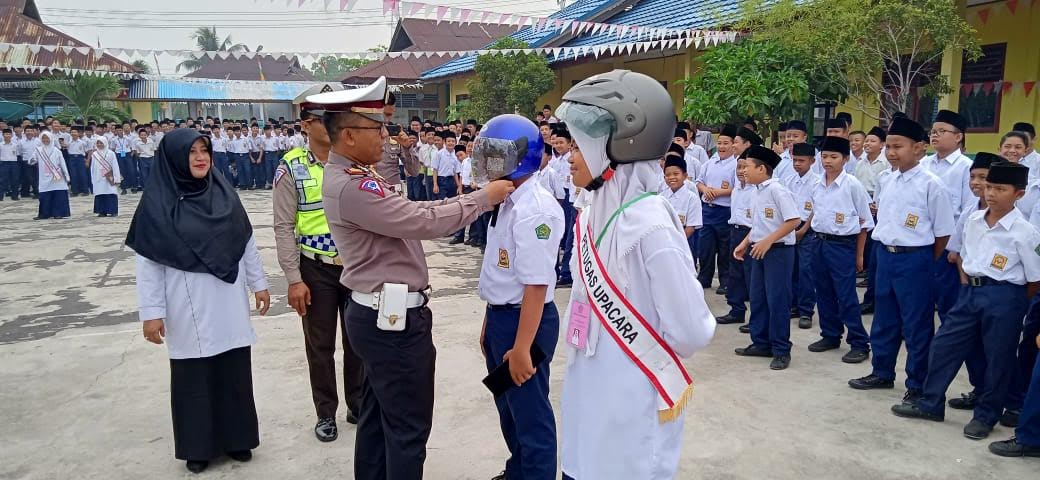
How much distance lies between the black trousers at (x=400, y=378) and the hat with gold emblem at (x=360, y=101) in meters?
0.76

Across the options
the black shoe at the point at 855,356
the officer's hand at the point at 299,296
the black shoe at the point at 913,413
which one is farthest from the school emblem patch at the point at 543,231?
the black shoe at the point at 855,356

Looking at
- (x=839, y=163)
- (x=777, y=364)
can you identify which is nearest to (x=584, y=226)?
(x=777, y=364)

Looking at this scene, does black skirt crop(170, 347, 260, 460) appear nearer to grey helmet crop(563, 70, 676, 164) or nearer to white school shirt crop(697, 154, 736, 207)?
grey helmet crop(563, 70, 676, 164)

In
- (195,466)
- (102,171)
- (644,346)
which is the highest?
(102,171)

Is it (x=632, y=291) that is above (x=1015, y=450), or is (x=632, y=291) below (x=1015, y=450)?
above

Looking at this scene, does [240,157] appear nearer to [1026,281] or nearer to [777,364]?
→ [777,364]

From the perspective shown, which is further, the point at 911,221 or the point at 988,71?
the point at 988,71

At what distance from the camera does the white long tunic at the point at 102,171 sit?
13234mm

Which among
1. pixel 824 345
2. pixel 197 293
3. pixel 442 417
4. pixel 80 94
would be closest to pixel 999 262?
pixel 824 345

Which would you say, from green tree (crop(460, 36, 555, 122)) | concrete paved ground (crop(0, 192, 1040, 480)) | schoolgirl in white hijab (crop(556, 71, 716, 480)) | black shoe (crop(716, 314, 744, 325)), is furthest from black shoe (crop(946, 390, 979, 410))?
green tree (crop(460, 36, 555, 122))

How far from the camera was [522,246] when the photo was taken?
275 cm

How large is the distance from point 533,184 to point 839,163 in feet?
12.0

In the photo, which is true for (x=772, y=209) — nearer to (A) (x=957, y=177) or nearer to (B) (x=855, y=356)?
(B) (x=855, y=356)

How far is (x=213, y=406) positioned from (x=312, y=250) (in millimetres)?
A: 944
